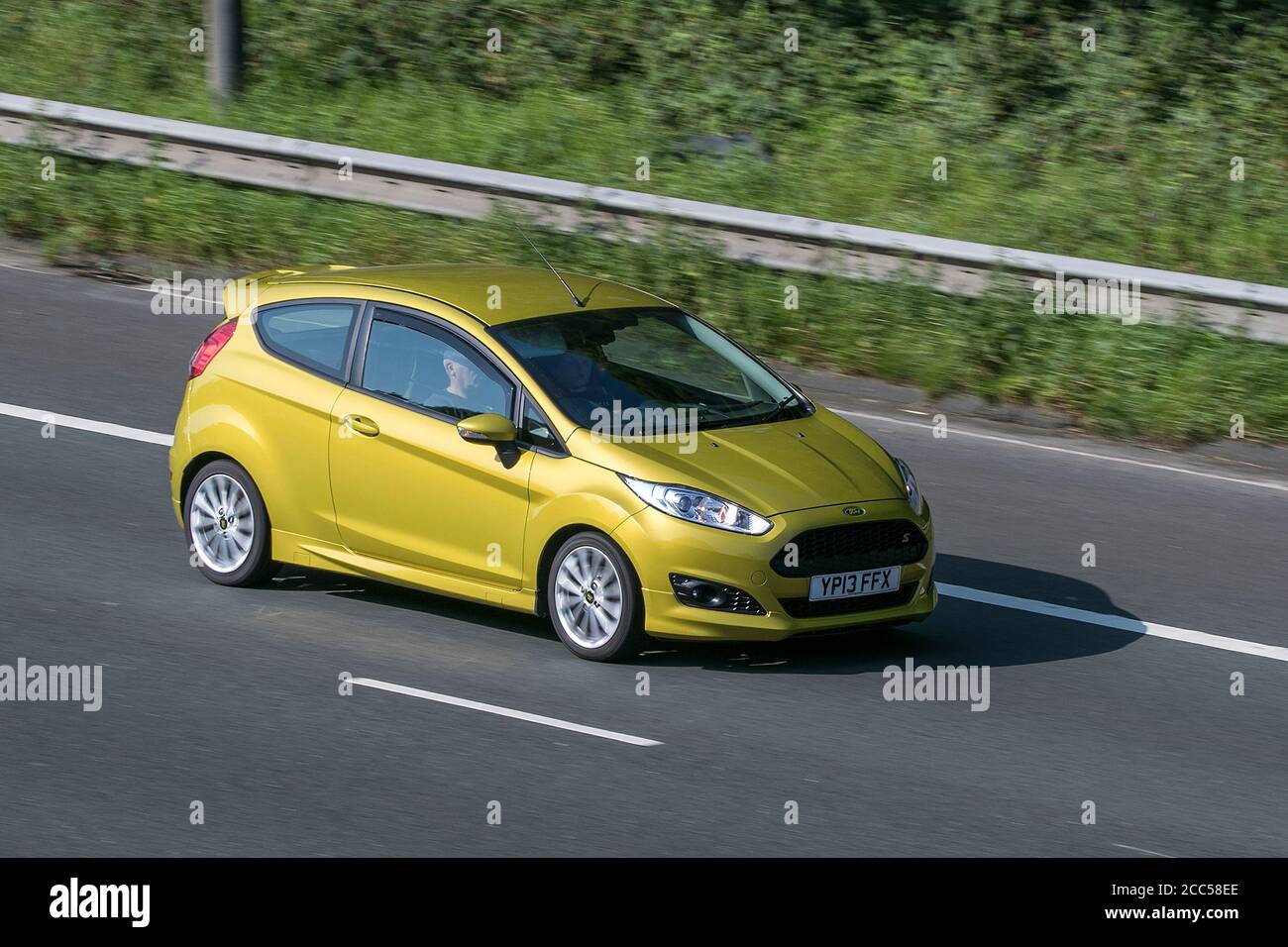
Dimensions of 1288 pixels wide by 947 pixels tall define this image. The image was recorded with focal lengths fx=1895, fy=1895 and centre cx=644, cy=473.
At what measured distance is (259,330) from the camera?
10180mm

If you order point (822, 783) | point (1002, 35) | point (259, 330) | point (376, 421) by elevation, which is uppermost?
point (1002, 35)

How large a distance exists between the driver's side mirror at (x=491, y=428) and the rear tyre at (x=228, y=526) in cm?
147

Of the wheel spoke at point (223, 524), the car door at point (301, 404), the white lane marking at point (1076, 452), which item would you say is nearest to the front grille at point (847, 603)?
the car door at point (301, 404)

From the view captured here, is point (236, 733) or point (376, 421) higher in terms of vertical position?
point (376, 421)

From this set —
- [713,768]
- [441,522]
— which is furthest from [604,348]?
[713,768]

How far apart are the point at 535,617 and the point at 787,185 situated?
859 centimetres

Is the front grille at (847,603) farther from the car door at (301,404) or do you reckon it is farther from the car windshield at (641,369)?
A: the car door at (301,404)

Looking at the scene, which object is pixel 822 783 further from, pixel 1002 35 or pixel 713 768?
pixel 1002 35

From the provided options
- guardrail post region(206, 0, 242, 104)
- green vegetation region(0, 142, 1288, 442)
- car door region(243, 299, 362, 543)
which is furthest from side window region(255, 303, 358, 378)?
guardrail post region(206, 0, 242, 104)

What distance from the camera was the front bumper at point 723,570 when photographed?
860cm

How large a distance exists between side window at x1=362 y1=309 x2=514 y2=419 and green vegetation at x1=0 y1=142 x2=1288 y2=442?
5486 mm
